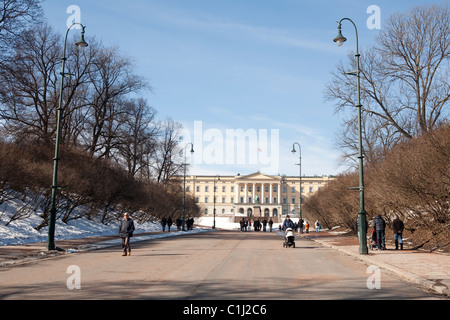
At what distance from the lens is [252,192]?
153125mm

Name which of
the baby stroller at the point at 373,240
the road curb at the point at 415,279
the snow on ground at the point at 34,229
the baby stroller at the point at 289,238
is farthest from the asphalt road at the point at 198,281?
the snow on ground at the point at 34,229

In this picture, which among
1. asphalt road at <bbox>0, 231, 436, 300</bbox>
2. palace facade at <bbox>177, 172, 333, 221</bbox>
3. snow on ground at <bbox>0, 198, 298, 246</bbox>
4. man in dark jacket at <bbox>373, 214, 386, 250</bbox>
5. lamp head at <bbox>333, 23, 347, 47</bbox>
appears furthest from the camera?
palace facade at <bbox>177, 172, 333, 221</bbox>

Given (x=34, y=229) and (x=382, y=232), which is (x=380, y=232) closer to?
(x=382, y=232)

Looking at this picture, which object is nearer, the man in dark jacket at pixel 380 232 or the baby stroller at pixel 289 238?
the man in dark jacket at pixel 380 232

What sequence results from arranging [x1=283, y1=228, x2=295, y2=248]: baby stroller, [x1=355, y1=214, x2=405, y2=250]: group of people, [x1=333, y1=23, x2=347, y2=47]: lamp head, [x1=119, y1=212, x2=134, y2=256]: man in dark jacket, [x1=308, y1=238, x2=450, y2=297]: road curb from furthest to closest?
[x1=283, y1=228, x2=295, y2=248]: baby stroller → [x1=355, y1=214, x2=405, y2=250]: group of people → [x1=333, y1=23, x2=347, y2=47]: lamp head → [x1=119, y1=212, x2=134, y2=256]: man in dark jacket → [x1=308, y1=238, x2=450, y2=297]: road curb

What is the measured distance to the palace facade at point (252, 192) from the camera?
150250 mm

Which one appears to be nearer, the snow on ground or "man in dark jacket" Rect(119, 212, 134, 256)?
"man in dark jacket" Rect(119, 212, 134, 256)

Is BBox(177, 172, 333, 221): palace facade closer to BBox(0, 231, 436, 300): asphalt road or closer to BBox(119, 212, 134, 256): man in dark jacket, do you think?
BBox(119, 212, 134, 256): man in dark jacket

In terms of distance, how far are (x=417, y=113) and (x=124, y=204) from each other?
27.2 metres

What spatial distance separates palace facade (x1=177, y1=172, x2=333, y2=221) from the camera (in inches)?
5915

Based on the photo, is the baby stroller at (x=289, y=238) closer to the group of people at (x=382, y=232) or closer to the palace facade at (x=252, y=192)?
the group of people at (x=382, y=232)

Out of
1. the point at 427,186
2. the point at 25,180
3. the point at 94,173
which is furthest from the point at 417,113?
Result: the point at 25,180

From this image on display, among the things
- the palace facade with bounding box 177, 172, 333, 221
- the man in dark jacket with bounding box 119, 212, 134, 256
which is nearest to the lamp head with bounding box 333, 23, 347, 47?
the man in dark jacket with bounding box 119, 212, 134, 256

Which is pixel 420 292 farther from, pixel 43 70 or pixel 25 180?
pixel 43 70
